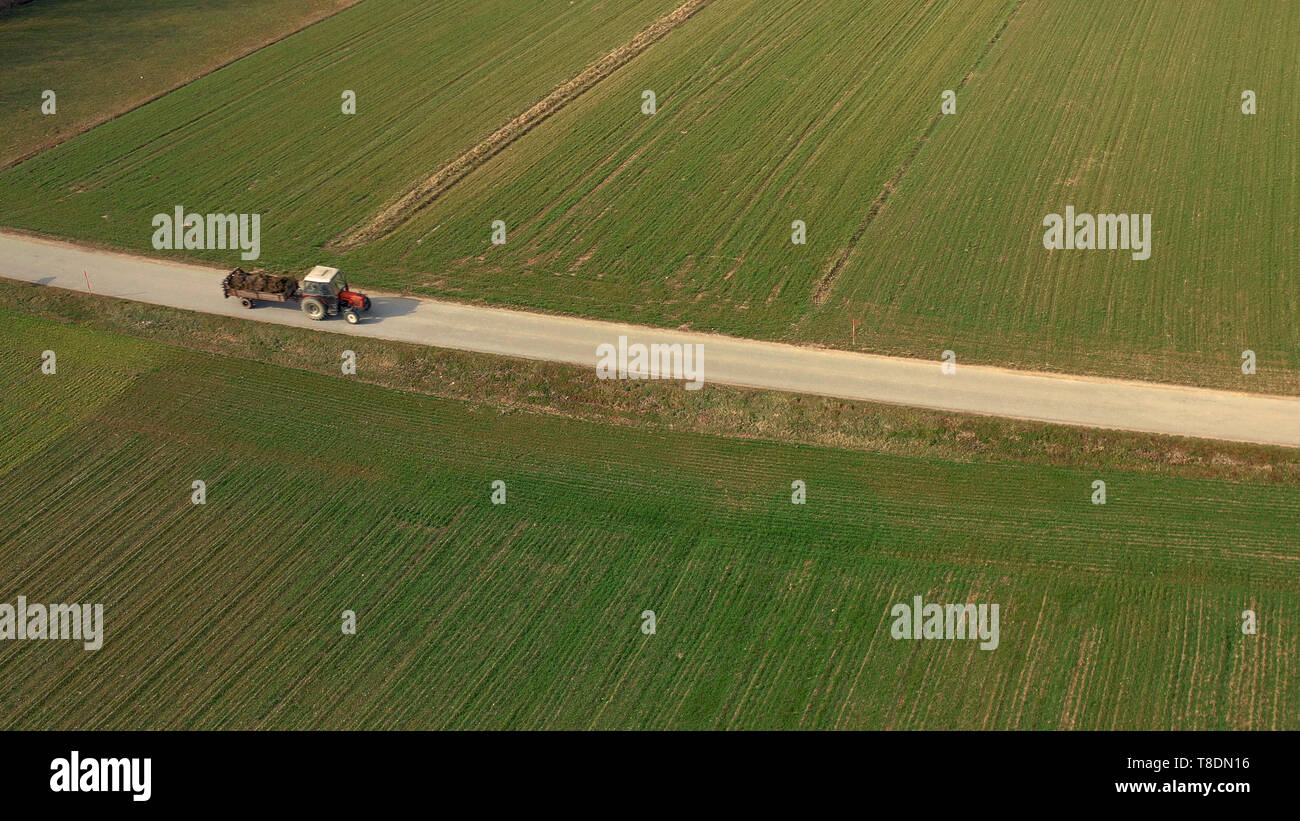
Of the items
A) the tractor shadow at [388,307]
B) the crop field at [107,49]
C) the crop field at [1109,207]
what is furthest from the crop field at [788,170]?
the crop field at [107,49]

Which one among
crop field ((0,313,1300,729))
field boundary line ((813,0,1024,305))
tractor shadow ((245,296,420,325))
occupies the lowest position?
crop field ((0,313,1300,729))

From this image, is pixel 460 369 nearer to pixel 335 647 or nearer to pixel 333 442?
pixel 333 442

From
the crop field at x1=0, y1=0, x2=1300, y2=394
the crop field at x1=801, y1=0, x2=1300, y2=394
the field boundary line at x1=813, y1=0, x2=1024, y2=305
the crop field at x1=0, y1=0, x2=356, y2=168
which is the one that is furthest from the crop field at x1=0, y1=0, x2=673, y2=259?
the crop field at x1=801, y1=0, x2=1300, y2=394

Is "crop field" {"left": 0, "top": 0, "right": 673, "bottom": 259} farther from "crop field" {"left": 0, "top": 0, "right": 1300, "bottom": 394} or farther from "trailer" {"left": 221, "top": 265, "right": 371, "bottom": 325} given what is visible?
"trailer" {"left": 221, "top": 265, "right": 371, "bottom": 325}

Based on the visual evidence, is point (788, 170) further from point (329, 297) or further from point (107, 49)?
point (107, 49)

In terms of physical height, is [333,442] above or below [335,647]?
above
